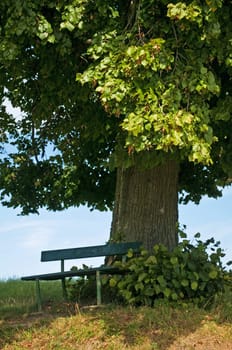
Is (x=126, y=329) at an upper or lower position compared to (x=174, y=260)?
lower

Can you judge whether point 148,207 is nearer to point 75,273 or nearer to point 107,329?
point 75,273

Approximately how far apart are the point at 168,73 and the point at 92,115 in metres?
2.78

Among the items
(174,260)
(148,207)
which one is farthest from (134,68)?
(148,207)

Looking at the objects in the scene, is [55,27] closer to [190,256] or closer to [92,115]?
[92,115]

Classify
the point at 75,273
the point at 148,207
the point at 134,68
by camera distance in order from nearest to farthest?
the point at 134,68, the point at 75,273, the point at 148,207

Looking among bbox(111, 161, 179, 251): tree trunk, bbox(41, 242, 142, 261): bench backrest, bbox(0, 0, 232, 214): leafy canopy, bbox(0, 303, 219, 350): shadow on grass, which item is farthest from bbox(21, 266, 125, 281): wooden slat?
bbox(0, 0, 232, 214): leafy canopy

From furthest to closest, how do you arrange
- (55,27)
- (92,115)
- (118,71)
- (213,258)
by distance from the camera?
(92,115) → (213,258) → (55,27) → (118,71)

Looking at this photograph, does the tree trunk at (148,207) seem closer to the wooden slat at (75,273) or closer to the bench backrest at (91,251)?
the bench backrest at (91,251)

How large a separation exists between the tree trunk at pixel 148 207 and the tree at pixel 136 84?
0.06ft

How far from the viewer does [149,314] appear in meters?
8.15

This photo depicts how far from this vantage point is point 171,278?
889 centimetres

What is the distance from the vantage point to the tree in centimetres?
751

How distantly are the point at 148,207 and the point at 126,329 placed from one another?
2.92 m

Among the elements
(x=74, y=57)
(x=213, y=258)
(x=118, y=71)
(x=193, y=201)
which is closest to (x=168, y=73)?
(x=118, y=71)
